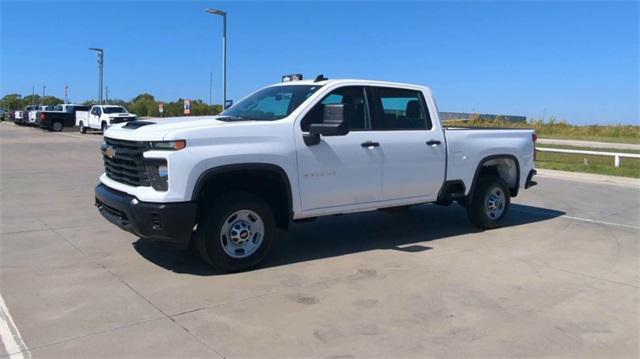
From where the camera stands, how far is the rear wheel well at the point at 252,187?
18.2 ft

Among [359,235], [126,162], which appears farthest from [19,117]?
[126,162]

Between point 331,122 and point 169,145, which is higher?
point 331,122

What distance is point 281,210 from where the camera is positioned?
6145mm

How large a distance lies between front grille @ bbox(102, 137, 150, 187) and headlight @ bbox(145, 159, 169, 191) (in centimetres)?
9

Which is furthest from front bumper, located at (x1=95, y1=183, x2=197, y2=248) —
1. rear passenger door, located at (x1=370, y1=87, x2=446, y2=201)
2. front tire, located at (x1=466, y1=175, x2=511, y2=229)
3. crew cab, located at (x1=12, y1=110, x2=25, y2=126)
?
crew cab, located at (x1=12, y1=110, x2=25, y2=126)

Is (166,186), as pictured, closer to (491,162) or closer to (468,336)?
(468,336)

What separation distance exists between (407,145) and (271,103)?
1.73 metres

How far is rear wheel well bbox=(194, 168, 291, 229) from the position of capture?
5.54 meters

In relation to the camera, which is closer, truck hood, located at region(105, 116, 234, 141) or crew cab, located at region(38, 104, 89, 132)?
truck hood, located at region(105, 116, 234, 141)

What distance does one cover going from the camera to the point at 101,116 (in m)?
36.4

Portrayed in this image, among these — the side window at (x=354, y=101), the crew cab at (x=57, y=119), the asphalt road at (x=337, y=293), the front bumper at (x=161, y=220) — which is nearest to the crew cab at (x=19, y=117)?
the crew cab at (x=57, y=119)

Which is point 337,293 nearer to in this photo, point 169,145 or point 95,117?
point 169,145

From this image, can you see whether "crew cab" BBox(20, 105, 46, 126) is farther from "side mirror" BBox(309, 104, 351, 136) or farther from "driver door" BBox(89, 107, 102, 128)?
"side mirror" BBox(309, 104, 351, 136)

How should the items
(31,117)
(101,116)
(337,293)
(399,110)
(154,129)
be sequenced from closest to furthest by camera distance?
1. (337,293)
2. (154,129)
3. (399,110)
4. (101,116)
5. (31,117)
